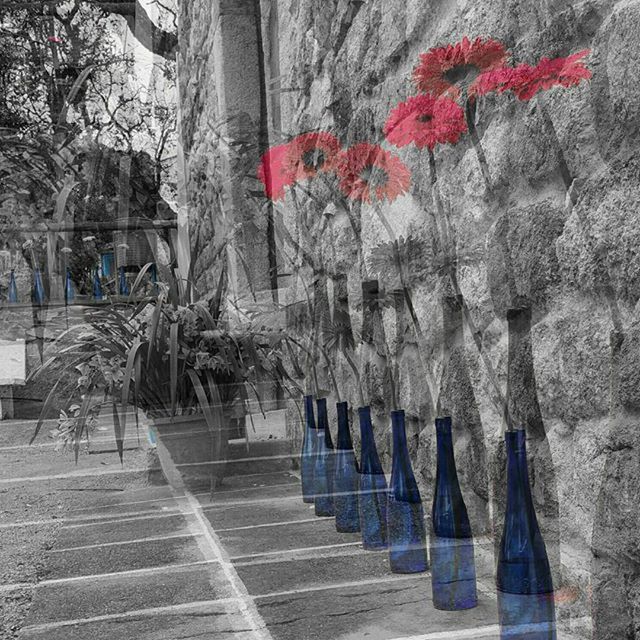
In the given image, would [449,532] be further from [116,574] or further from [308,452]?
[116,574]

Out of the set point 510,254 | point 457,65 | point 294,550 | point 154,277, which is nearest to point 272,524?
point 294,550

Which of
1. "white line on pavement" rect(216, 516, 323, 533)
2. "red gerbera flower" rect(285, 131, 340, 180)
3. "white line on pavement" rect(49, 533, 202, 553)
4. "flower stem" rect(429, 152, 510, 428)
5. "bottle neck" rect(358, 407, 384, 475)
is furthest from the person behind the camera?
"red gerbera flower" rect(285, 131, 340, 180)

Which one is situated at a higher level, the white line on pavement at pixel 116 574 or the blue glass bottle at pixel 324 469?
the blue glass bottle at pixel 324 469

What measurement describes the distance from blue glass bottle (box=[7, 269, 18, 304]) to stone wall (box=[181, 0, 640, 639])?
277 millimetres

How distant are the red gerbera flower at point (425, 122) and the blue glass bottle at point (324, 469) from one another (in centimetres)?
45

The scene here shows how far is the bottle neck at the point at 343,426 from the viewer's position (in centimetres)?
138

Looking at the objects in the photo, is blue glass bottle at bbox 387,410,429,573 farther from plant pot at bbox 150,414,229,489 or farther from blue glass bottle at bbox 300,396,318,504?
plant pot at bbox 150,414,229,489

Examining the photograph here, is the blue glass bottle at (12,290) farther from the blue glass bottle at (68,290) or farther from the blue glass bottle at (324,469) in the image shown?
the blue glass bottle at (324,469)

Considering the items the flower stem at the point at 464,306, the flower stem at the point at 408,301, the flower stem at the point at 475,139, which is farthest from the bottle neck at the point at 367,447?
the flower stem at the point at 475,139

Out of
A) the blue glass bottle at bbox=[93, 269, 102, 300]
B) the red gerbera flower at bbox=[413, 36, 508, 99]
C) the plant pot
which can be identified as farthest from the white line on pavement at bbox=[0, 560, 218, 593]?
the red gerbera flower at bbox=[413, 36, 508, 99]

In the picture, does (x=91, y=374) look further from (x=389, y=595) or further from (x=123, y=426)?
(x=389, y=595)

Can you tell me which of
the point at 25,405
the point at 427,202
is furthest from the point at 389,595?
the point at 427,202

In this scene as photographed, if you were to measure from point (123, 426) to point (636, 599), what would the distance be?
2.15 ft

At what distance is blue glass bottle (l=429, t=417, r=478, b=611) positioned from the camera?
43.3 inches
